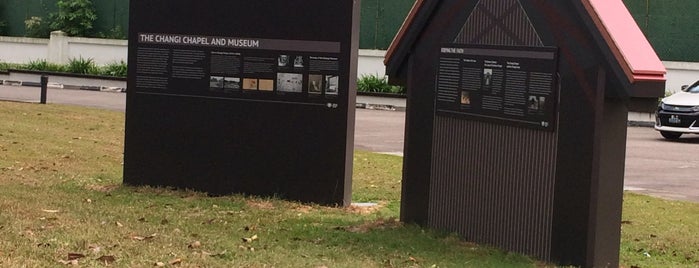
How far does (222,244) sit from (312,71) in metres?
4.13

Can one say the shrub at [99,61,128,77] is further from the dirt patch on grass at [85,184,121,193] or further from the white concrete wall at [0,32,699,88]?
the dirt patch on grass at [85,184,121,193]

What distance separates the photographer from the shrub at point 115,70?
151ft

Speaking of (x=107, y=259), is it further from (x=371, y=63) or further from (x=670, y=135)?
(x=371, y=63)

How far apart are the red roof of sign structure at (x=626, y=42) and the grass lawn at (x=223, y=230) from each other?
5.91 feet

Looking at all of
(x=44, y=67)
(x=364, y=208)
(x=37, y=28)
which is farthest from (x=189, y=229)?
(x=37, y=28)

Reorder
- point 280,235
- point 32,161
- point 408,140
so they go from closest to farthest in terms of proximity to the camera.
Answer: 1. point 280,235
2. point 408,140
3. point 32,161

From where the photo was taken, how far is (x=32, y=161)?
57.5 ft

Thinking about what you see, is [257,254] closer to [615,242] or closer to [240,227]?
[240,227]

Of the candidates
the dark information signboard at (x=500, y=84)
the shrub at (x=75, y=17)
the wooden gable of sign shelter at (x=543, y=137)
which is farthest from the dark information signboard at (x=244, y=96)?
the shrub at (x=75, y=17)

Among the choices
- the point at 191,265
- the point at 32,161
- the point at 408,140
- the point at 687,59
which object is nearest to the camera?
the point at 191,265

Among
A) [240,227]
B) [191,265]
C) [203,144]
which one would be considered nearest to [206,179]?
[203,144]

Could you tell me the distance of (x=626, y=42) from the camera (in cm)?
944

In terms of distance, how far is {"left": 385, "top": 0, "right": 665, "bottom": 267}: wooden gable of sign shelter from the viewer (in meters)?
9.53

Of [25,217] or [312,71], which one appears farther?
[312,71]
